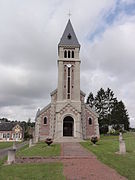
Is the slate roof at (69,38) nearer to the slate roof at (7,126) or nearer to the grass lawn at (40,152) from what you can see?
the grass lawn at (40,152)

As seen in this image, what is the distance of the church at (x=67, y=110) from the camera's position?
40062mm

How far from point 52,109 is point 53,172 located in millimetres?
32932

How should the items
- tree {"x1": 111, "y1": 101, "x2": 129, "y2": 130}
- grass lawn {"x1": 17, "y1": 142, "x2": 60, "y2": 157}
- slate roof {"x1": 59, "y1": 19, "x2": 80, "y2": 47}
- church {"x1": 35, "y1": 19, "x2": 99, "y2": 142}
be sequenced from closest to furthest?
grass lawn {"x1": 17, "y1": 142, "x2": 60, "y2": 157} → church {"x1": 35, "y1": 19, "x2": 99, "y2": 142} → slate roof {"x1": 59, "y1": 19, "x2": 80, "y2": 47} → tree {"x1": 111, "y1": 101, "x2": 129, "y2": 130}

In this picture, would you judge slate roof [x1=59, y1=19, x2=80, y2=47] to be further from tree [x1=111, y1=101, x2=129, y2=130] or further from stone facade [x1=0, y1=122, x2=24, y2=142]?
stone facade [x1=0, y1=122, x2=24, y2=142]

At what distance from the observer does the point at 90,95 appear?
78.6 metres

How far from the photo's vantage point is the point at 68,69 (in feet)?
145

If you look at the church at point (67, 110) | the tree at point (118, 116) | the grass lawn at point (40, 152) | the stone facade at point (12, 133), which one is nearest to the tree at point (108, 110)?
the tree at point (118, 116)

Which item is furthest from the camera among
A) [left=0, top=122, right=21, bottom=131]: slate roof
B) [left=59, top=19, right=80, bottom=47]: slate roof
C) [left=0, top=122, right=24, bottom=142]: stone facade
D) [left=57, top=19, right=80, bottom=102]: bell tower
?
[left=0, top=122, right=21, bottom=131]: slate roof

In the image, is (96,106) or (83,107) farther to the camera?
(96,106)

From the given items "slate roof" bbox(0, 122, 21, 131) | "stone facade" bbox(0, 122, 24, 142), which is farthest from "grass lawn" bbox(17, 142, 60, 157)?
"slate roof" bbox(0, 122, 21, 131)

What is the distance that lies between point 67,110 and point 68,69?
916cm

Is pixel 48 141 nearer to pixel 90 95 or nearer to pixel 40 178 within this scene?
pixel 40 178

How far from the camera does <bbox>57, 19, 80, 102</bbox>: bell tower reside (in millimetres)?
42562

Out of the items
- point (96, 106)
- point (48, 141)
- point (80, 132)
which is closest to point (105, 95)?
point (96, 106)
